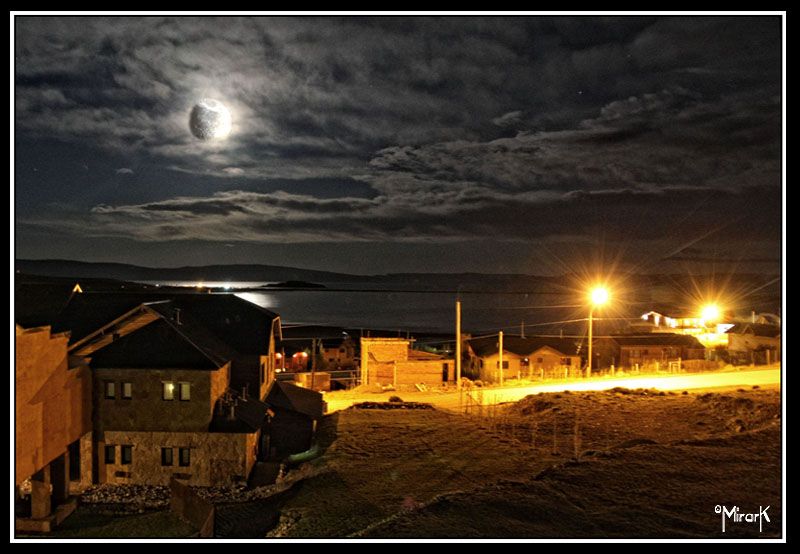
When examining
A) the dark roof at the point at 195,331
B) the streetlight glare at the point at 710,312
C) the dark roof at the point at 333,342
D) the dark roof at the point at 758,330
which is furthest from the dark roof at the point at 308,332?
the dark roof at the point at 195,331

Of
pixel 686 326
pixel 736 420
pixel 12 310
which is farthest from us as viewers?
pixel 686 326

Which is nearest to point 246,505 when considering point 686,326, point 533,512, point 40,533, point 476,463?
point 40,533

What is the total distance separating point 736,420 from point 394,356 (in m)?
18.5

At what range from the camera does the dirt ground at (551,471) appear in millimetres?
10992

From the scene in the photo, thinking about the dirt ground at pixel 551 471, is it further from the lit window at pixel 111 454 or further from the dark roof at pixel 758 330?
the dark roof at pixel 758 330

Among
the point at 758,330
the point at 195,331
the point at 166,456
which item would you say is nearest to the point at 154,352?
the point at 195,331

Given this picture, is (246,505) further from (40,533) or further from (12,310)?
(12,310)

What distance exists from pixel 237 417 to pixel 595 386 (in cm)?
1669

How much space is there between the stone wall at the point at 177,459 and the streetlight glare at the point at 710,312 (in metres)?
65.7

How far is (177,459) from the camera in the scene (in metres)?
16.3

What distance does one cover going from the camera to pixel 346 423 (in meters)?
→ 21.0

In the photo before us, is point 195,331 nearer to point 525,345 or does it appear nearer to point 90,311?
point 90,311

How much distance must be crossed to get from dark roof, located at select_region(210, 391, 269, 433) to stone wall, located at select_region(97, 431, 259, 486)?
190 millimetres

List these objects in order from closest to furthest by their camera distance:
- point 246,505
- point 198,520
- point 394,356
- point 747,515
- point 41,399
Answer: point 747,515
point 41,399
point 198,520
point 246,505
point 394,356
